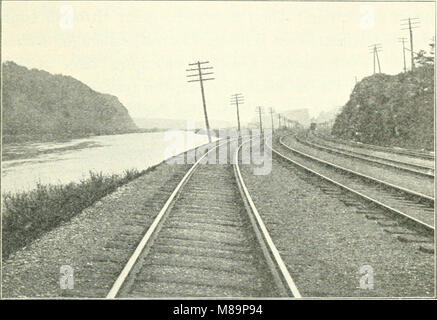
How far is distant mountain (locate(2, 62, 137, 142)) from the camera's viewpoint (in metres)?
17.1

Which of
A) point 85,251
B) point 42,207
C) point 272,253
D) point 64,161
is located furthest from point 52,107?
point 272,253

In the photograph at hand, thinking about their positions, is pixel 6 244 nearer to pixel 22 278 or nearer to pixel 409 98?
pixel 22 278

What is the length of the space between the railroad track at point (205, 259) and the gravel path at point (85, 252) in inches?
13.3

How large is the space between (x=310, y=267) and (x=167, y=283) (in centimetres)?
197

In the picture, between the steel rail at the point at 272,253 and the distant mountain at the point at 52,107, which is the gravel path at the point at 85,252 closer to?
the steel rail at the point at 272,253

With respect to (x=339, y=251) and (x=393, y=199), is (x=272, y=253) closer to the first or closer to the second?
(x=339, y=251)

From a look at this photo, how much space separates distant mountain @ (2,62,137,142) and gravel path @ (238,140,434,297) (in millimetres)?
8021

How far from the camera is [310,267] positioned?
16.7 ft

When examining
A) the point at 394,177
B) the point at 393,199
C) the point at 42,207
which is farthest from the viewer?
the point at 394,177

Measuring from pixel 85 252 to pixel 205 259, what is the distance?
6.45 ft

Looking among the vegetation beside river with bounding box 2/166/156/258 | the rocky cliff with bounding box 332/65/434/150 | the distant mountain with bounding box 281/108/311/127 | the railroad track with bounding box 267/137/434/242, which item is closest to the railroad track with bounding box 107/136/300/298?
the vegetation beside river with bounding box 2/166/156/258

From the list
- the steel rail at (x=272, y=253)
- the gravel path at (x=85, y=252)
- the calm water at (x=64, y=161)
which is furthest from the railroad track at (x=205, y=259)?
the calm water at (x=64, y=161)

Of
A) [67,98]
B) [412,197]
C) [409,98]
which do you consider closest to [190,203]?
[412,197]

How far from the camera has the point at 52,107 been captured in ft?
82.7
